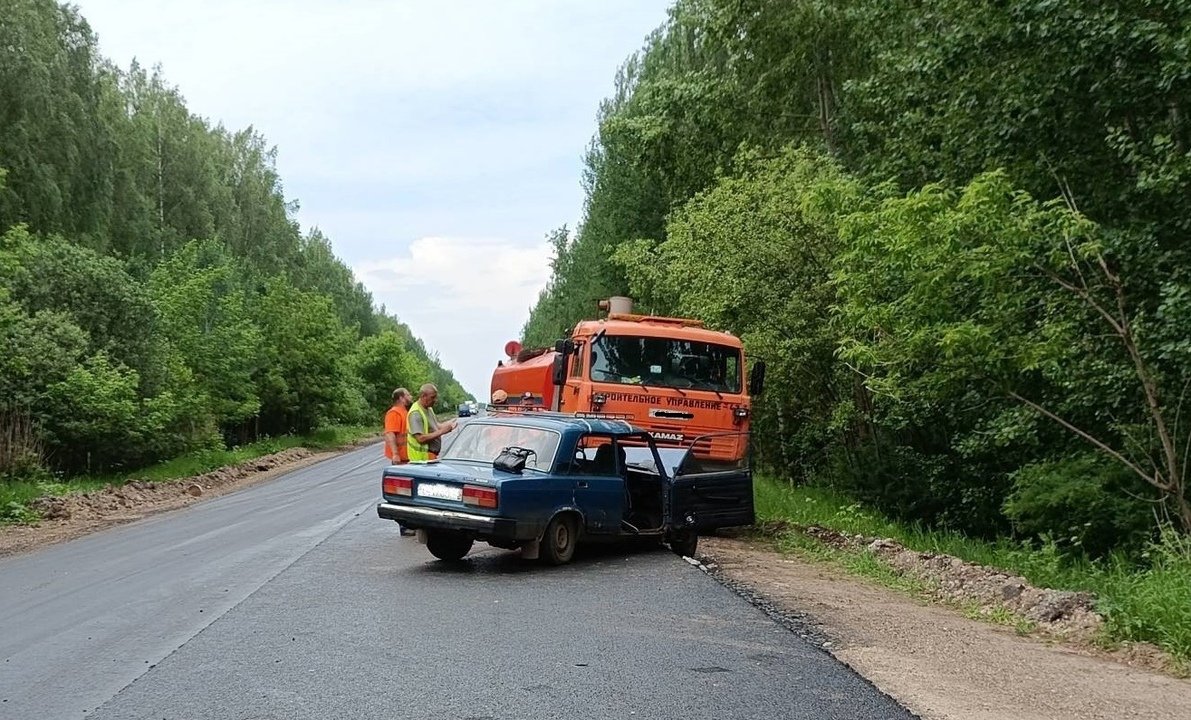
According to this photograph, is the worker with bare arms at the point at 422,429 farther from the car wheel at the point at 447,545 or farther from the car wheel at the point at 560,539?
the car wheel at the point at 560,539

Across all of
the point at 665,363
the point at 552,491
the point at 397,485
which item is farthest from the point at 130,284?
the point at 552,491

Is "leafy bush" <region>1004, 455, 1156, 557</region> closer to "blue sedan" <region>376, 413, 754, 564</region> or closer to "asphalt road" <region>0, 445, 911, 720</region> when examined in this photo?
"blue sedan" <region>376, 413, 754, 564</region>

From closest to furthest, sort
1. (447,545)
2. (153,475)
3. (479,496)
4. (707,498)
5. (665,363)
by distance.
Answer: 1. (479,496)
2. (447,545)
3. (707,498)
4. (665,363)
5. (153,475)

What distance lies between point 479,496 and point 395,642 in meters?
3.09

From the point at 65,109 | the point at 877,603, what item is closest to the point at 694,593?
the point at 877,603

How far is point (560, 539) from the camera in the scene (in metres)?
10.7

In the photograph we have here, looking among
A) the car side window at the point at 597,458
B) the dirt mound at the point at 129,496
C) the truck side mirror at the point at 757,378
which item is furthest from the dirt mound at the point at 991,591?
the dirt mound at the point at 129,496

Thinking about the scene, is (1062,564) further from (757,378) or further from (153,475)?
(153,475)

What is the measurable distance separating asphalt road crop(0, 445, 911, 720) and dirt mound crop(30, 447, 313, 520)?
26.0ft

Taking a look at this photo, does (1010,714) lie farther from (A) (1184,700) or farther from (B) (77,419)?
(B) (77,419)

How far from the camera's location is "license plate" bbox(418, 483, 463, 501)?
10.1m

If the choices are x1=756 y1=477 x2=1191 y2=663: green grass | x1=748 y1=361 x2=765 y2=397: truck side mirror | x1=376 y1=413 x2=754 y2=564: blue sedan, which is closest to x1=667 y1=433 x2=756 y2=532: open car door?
x1=376 y1=413 x2=754 y2=564: blue sedan

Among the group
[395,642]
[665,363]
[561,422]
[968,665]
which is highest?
[665,363]

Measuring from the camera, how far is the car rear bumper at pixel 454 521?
32.4 feet
